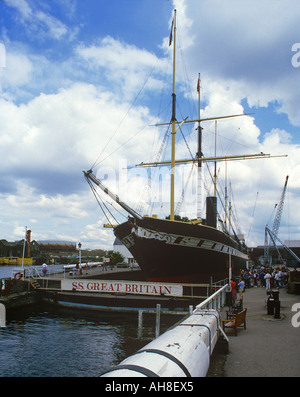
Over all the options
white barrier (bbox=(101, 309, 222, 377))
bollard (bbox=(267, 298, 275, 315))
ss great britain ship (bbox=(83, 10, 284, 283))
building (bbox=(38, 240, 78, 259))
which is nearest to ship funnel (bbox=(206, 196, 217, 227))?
ss great britain ship (bbox=(83, 10, 284, 283))

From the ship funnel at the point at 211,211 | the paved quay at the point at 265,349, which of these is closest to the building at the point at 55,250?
the ship funnel at the point at 211,211

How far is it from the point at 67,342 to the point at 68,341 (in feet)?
0.68

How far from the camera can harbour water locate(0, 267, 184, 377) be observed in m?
12.3

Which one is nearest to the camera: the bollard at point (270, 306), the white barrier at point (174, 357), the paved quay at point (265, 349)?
the white barrier at point (174, 357)

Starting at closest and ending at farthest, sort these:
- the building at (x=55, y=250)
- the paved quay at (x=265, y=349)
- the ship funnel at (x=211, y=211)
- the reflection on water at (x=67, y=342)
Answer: the paved quay at (x=265, y=349), the reflection on water at (x=67, y=342), the ship funnel at (x=211, y=211), the building at (x=55, y=250)

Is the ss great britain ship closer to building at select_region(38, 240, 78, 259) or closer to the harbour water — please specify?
the harbour water

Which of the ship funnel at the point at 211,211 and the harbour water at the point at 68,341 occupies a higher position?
the ship funnel at the point at 211,211

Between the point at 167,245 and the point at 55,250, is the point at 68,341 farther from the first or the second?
the point at 55,250

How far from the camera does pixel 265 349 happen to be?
9500 millimetres

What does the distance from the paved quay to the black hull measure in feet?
37.2

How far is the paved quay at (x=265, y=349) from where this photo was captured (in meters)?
7.72

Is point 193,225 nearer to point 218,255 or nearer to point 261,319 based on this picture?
point 218,255

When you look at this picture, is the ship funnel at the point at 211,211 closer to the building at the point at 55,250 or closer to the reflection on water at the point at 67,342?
the reflection on water at the point at 67,342

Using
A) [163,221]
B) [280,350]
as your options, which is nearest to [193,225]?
[163,221]
